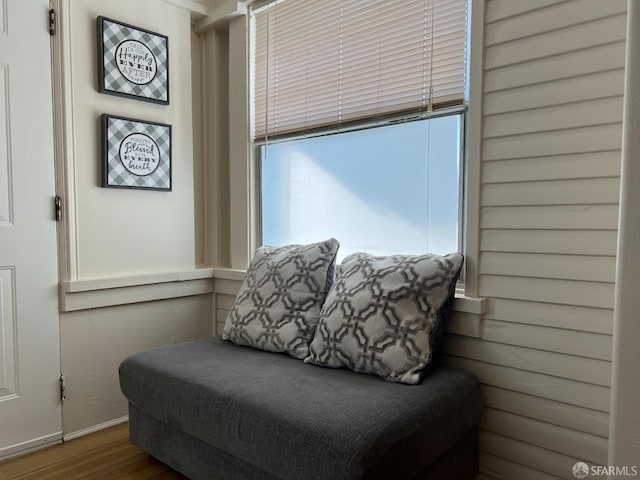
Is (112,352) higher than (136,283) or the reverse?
the reverse

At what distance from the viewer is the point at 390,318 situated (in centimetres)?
166

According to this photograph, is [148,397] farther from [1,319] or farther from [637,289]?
[637,289]

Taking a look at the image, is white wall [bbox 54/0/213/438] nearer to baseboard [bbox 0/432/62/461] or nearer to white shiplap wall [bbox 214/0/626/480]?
baseboard [bbox 0/432/62/461]

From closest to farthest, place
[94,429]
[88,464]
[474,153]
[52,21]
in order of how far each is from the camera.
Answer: [474,153]
[88,464]
[52,21]
[94,429]

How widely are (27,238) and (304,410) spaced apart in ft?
5.08

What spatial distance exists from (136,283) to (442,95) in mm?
1787

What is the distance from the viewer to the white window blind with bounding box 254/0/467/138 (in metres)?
1.84

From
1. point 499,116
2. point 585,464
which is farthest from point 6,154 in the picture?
point 585,464

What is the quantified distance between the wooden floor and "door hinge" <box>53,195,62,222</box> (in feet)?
3.58

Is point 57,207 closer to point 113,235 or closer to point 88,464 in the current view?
point 113,235

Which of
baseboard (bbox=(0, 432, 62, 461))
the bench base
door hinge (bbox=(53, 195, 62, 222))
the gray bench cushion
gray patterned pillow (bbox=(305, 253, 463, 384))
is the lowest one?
baseboard (bbox=(0, 432, 62, 461))

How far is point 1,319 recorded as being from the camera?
1.97 metres

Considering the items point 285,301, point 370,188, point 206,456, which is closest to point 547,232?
point 370,188

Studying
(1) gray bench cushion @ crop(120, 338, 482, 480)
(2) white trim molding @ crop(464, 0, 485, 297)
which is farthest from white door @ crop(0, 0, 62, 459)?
(2) white trim molding @ crop(464, 0, 485, 297)
